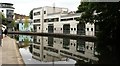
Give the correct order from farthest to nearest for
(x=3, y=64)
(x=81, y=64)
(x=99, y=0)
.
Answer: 1. (x=99, y=0)
2. (x=81, y=64)
3. (x=3, y=64)

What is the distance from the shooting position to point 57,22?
67.8m

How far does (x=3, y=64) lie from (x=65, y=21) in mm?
52859

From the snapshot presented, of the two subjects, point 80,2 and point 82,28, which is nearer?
point 80,2

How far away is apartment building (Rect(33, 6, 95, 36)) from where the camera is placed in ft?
181

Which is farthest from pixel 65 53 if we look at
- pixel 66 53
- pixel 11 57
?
pixel 11 57

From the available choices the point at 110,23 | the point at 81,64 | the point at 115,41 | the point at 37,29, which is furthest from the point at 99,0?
the point at 37,29

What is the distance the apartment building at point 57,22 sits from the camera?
181 ft

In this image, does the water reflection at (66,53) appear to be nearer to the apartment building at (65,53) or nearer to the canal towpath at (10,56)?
the apartment building at (65,53)

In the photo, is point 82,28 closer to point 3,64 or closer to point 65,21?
point 65,21

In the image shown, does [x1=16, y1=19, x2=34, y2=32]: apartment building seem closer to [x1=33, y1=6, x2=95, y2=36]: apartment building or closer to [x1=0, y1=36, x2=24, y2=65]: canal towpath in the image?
[x1=33, y1=6, x2=95, y2=36]: apartment building

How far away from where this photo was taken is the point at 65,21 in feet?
206

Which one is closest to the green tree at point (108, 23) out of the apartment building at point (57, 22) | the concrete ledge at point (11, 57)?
the concrete ledge at point (11, 57)

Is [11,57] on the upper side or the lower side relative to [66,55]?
upper

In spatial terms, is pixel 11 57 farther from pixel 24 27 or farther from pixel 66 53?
pixel 24 27
